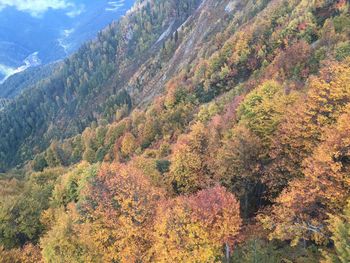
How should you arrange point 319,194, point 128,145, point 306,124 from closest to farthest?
point 319,194 < point 306,124 < point 128,145

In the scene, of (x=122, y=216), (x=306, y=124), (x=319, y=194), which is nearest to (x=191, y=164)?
(x=122, y=216)

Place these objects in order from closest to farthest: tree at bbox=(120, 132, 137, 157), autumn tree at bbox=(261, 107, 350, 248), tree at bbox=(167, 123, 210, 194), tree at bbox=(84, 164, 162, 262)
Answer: autumn tree at bbox=(261, 107, 350, 248) → tree at bbox=(84, 164, 162, 262) → tree at bbox=(167, 123, 210, 194) → tree at bbox=(120, 132, 137, 157)

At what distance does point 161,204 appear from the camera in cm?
4872

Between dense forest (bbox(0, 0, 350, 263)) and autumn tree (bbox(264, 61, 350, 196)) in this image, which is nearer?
dense forest (bbox(0, 0, 350, 263))

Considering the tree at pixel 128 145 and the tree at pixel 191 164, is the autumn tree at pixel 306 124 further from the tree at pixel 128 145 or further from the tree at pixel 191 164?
the tree at pixel 128 145

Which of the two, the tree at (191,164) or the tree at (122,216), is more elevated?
the tree at (122,216)

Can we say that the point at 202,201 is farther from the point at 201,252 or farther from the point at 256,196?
the point at 256,196

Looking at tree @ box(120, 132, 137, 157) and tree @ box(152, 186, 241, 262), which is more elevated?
tree @ box(152, 186, 241, 262)

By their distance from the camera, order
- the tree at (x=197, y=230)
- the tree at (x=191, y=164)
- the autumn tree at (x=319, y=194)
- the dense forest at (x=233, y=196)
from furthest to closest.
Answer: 1. the tree at (x=191, y=164)
2. the tree at (x=197, y=230)
3. the dense forest at (x=233, y=196)
4. the autumn tree at (x=319, y=194)

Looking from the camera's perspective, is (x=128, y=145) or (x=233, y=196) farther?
(x=128, y=145)

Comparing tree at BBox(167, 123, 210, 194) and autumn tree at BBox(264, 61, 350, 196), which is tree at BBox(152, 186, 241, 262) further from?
tree at BBox(167, 123, 210, 194)

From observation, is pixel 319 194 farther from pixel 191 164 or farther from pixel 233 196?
pixel 191 164

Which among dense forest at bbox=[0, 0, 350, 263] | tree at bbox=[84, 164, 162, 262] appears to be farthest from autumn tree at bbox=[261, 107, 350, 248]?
tree at bbox=[84, 164, 162, 262]

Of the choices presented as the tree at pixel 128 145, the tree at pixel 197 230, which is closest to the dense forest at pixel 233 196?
the tree at pixel 197 230
